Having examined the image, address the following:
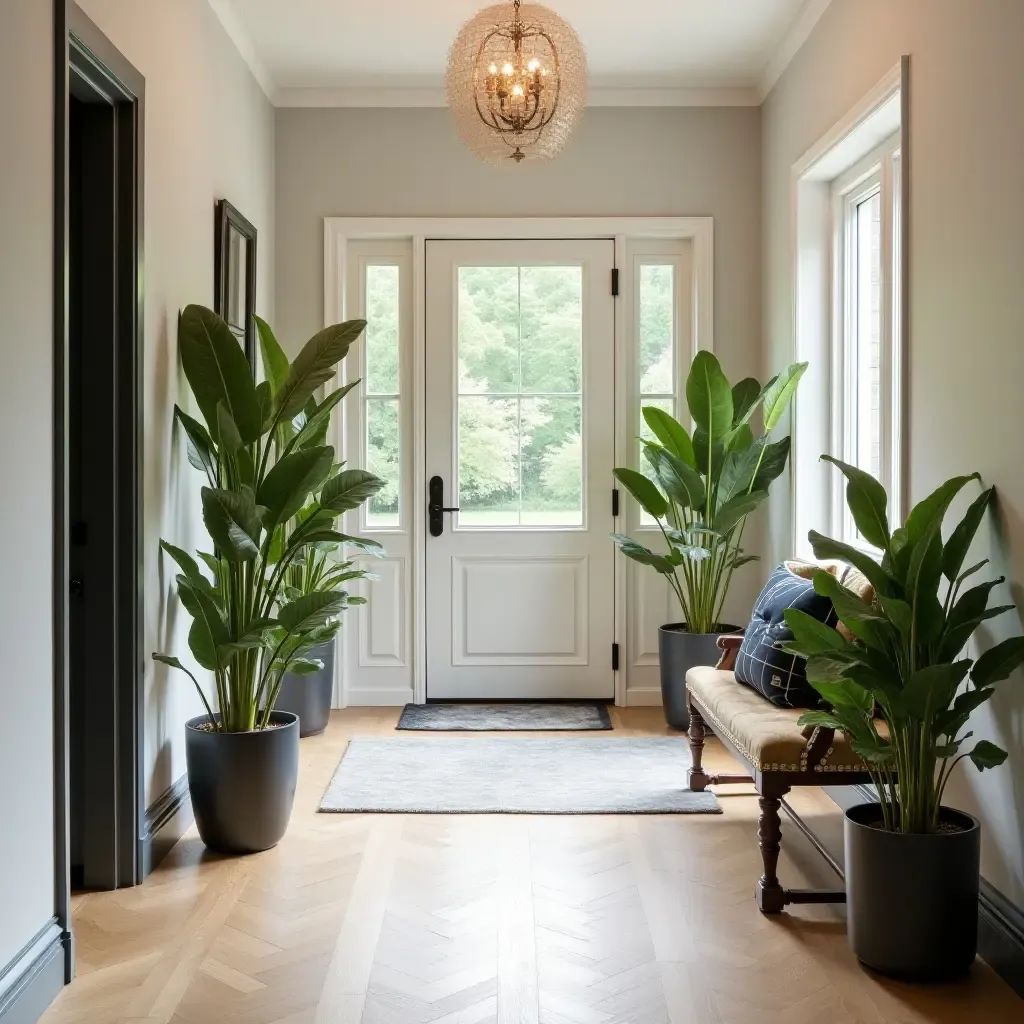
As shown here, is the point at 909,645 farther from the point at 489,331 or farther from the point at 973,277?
the point at 489,331

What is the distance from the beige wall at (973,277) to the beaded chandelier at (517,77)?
36.8 inches

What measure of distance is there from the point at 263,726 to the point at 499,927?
101 centimetres

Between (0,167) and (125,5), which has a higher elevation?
(125,5)

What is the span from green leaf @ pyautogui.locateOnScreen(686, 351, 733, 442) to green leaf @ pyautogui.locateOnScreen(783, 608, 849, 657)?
6.16 feet

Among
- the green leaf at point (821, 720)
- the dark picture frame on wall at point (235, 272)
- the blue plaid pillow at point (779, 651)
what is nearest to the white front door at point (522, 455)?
the dark picture frame on wall at point (235, 272)

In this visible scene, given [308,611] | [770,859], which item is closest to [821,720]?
[770,859]

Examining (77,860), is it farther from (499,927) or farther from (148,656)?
(499,927)

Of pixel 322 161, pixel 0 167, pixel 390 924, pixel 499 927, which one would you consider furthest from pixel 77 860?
pixel 322 161

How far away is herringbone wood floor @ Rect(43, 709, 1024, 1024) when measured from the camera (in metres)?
2.40

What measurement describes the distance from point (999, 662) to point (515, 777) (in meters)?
2.09

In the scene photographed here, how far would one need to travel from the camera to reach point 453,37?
176 inches

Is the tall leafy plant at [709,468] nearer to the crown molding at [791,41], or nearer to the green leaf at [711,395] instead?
the green leaf at [711,395]

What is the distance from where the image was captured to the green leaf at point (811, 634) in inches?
103

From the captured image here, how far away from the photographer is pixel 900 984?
2504mm
